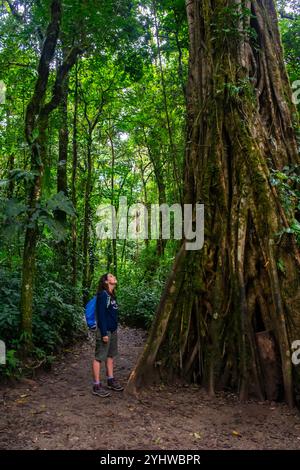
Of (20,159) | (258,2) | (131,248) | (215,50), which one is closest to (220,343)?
(215,50)

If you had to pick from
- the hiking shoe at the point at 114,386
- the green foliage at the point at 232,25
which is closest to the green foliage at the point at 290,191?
the green foliage at the point at 232,25

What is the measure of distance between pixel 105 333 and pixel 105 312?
0.25 metres

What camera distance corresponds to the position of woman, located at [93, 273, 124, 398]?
193 inches

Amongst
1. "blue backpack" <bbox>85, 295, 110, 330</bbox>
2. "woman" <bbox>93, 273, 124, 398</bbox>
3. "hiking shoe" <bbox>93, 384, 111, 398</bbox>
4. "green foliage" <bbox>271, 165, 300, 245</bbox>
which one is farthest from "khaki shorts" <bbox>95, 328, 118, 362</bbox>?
"green foliage" <bbox>271, 165, 300, 245</bbox>

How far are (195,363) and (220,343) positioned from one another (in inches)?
17.8

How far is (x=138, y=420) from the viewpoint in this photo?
13.4 feet

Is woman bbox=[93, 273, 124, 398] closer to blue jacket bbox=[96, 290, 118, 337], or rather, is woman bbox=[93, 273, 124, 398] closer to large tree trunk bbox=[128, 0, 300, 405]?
blue jacket bbox=[96, 290, 118, 337]

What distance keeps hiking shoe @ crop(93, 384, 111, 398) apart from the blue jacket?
1.97ft

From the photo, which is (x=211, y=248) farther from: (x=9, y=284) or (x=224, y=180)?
(x=9, y=284)

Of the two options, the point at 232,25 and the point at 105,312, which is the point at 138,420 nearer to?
the point at 105,312

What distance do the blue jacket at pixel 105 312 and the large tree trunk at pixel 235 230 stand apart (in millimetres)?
541

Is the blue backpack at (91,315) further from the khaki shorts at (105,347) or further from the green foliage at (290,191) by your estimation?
the green foliage at (290,191)

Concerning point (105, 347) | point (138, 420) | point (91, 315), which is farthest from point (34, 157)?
point (138, 420)
